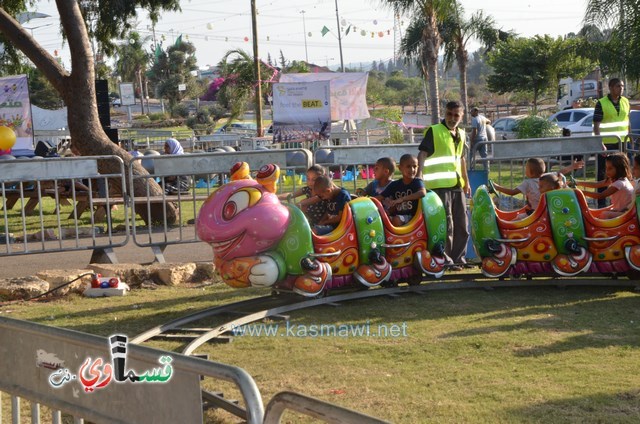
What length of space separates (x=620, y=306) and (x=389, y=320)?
1995 millimetres

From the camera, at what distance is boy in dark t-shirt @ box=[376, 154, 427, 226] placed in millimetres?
9023

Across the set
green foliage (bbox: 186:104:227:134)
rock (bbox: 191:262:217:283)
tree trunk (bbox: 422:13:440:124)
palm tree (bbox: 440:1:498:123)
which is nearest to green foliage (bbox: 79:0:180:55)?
rock (bbox: 191:262:217:283)

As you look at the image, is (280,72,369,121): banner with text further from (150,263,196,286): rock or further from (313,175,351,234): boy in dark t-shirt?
(313,175,351,234): boy in dark t-shirt

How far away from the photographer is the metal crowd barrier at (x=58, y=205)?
34.7 ft

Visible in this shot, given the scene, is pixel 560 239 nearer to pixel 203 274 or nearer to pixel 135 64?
pixel 203 274

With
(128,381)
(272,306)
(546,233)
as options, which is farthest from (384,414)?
(546,233)

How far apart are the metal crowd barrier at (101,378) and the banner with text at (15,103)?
58.6 feet

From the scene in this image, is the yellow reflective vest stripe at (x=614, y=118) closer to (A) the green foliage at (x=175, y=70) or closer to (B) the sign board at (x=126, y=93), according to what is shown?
(B) the sign board at (x=126, y=93)

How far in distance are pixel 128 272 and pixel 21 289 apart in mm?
1106

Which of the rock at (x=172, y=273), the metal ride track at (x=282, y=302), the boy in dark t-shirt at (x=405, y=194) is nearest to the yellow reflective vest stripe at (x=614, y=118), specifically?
the metal ride track at (x=282, y=302)

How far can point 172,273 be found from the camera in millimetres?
10219

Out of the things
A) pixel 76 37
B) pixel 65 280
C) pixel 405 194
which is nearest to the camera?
pixel 405 194

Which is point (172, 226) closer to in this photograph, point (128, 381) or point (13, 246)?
point (13, 246)

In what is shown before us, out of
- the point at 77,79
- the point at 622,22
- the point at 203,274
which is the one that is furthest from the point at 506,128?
the point at 203,274
